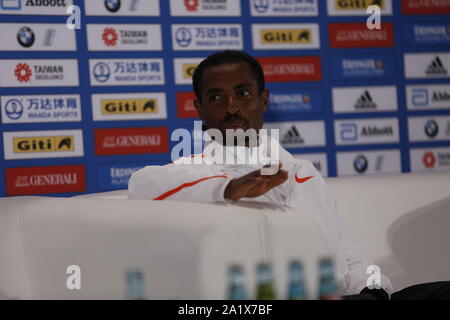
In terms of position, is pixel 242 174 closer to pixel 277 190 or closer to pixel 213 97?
pixel 277 190

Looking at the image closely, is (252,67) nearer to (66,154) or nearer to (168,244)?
(168,244)

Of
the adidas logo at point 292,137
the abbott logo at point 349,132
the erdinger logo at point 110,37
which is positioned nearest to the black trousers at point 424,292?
the adidas logo at point 292,137

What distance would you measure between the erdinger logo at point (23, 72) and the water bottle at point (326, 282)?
263 centimetres

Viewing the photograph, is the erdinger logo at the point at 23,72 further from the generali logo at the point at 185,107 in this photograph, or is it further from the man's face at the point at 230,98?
the man's face at the point at 230,98

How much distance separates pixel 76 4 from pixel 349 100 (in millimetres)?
1714

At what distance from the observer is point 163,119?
3.31 m

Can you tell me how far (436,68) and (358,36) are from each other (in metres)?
0.56

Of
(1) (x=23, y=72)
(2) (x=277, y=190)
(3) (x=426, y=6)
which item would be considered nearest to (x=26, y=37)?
(1) (x=23, y=72)

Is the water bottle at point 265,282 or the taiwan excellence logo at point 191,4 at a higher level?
the taiwan excellence logo at point 191,4

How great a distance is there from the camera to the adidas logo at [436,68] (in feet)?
11.9

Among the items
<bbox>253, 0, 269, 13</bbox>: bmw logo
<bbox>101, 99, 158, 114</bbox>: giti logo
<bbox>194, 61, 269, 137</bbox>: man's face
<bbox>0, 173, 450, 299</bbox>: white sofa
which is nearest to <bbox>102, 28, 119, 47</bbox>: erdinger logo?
<bbox>101, 99, 158, 114</bbox>: giti logo

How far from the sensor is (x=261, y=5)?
3430mm

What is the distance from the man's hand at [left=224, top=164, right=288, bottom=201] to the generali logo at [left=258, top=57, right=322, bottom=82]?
241 centimetres

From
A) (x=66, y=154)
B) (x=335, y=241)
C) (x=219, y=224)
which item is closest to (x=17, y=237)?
(x=219, y=224)
